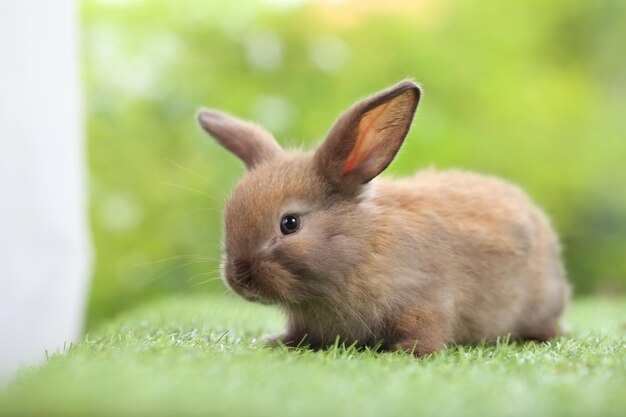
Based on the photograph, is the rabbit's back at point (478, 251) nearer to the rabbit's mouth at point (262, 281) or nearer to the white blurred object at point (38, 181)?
the rabbit's mouth at point (262, 281)

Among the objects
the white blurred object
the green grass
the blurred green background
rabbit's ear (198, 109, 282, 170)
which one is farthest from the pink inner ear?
the blurred green background

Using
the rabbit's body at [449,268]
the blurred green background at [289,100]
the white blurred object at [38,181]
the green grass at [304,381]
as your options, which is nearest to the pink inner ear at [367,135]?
the rabbit's body at [449,268]

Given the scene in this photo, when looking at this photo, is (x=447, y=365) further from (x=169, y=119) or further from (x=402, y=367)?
(x=169, y=119)

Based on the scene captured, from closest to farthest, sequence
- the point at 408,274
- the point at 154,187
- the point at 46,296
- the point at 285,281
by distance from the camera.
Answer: the point at 285,281, the point at 408,274, the point at 46,296, the point at 154,187

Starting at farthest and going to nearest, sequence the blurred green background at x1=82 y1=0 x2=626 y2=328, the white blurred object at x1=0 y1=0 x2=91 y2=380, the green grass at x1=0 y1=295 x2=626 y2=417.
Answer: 1. the blurred green background at x1=82 y1=0 x2=626 y2=328
2. the white blurred object at x1=0 y1=0 x2=91 y2=380
3. the green grass at x1=0 y1=295 x2=626 y2=417

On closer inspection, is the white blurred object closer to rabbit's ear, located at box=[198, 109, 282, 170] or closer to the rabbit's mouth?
rabbit's ear, located at box=[198, 109, 282, 170]

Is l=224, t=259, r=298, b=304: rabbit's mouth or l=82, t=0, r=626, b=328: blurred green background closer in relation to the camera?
l=224, t=259, r=298, b=304: rabbit's mouth

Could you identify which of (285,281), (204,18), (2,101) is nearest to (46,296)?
(2,101)
